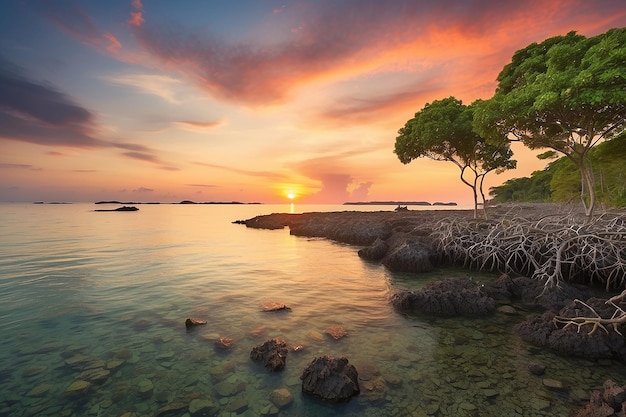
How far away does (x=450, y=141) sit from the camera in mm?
26453

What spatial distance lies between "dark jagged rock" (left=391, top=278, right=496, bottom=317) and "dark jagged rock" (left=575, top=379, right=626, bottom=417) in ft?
17.0

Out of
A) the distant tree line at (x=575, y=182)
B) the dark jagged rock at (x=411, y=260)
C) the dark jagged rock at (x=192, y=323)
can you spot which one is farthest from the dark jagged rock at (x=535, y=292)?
the distant tree line at (x=575, y=182)

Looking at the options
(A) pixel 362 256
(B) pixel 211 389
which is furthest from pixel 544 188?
(B) pixel 211 389

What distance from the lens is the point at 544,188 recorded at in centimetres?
9538

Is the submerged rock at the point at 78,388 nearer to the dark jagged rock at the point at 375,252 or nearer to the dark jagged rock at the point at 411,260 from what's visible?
the dark jagged rock at the point at 411,260

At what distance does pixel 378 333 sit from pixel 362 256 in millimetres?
14413

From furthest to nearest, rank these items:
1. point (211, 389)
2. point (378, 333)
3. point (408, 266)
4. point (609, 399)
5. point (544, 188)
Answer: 1. point (544, 188)
2. point (408, 266)
3. point (378, 333)
4. point (211, 389)
5. point (609, 399)

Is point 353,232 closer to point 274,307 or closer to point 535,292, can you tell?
point 535,292

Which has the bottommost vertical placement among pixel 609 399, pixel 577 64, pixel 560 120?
pixel 609 399

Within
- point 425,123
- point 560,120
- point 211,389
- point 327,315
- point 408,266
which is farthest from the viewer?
point 425,123

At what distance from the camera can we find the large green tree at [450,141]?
25.1m

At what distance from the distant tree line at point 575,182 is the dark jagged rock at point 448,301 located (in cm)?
1633

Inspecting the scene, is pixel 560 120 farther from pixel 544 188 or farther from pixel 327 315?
pixel 544 188

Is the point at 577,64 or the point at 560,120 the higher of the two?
the point at 577,64
